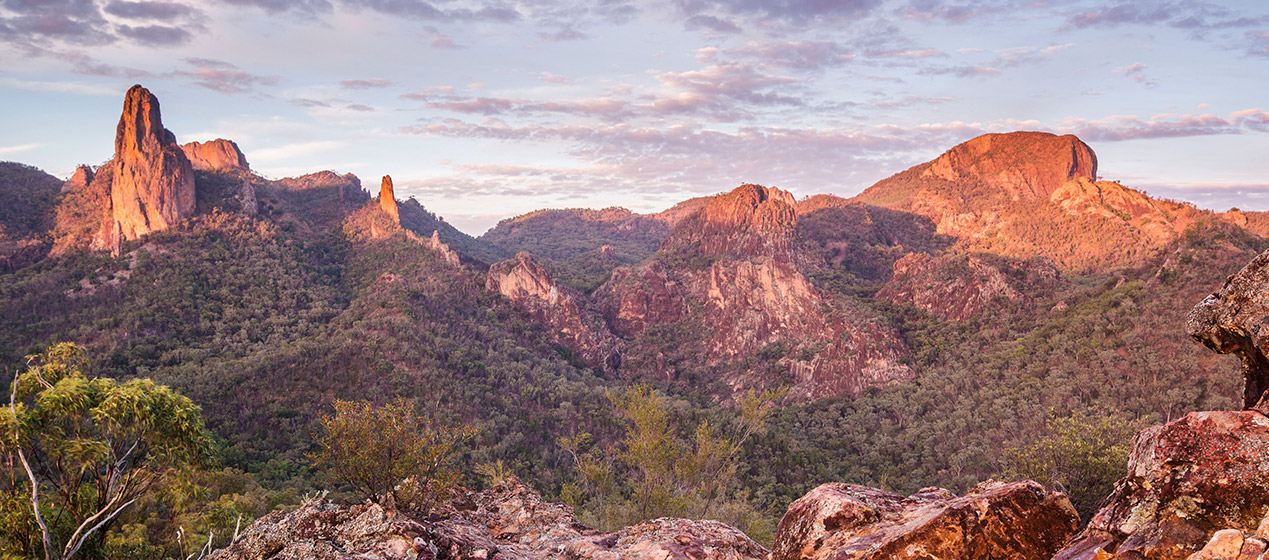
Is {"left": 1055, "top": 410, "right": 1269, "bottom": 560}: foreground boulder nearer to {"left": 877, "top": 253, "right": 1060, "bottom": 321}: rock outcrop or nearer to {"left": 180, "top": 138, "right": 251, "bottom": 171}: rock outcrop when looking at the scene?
{"left": 877, "top": 253, "right": 1060, "bottom": 321}: rock outcrop

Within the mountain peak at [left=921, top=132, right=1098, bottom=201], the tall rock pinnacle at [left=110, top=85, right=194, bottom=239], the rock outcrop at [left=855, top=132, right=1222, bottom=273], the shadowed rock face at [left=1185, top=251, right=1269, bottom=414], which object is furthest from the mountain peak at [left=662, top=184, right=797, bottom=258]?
the shadowed rock face at [left=1185, top=251, right=1269, bottom=414]

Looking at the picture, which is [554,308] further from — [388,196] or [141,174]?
[141,174]

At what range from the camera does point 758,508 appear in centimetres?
4550

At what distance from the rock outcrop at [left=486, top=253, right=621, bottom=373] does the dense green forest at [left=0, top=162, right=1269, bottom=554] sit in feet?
9.02

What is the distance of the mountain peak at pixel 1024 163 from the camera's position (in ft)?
510

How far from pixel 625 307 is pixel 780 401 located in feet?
126

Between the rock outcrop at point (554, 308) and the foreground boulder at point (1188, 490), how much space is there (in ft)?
296

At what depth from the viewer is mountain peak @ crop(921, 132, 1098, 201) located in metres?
155

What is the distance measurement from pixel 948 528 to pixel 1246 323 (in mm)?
5158

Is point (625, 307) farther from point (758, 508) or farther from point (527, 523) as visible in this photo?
point (527, 523)

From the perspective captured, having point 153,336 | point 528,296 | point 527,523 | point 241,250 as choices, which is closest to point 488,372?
point 528,296

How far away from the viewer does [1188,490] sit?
6.57 metres

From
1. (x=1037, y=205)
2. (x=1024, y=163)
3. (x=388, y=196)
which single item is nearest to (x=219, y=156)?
(x=388, y=196)

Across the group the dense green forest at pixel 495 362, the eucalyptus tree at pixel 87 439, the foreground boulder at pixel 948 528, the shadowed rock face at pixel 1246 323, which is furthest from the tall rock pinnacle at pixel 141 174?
the shadowed rock face at pixel 1246 323
